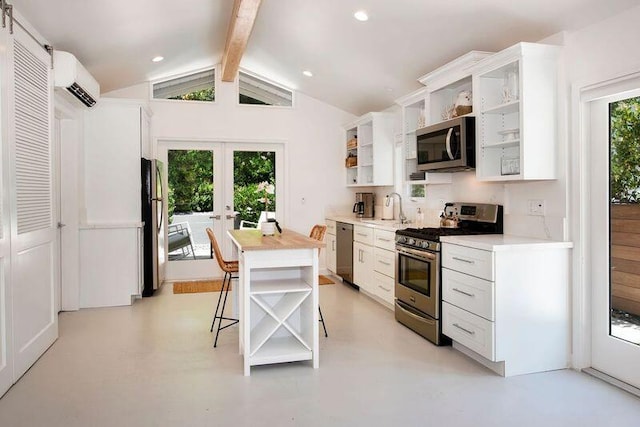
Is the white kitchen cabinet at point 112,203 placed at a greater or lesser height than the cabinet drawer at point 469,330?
greater

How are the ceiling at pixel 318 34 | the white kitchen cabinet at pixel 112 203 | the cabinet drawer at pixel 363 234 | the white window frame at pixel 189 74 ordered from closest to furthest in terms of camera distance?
the ceiling at pixel 318 34
the white kitchen cabinet at pixel 112 203
the cabinet drawer at pixel 363 234
the white window frame at pixel 189 74

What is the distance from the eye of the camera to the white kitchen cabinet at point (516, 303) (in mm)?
3107

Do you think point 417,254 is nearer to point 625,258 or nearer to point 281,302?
point 281,302

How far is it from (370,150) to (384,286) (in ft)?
7.03

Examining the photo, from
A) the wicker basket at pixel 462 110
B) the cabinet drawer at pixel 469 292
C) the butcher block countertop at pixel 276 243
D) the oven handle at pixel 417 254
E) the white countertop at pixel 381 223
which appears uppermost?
the wicker basket at pixel 462 110

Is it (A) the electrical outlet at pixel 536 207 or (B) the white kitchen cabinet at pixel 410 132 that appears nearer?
(A) the electrical outlet at pixel 536 207

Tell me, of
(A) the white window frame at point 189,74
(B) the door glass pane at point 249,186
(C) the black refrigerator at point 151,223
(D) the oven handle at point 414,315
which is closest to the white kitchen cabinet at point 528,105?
(D) the oven handle at point 414,315

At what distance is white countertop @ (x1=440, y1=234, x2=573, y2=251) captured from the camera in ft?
10.3

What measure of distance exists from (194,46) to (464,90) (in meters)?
3.17

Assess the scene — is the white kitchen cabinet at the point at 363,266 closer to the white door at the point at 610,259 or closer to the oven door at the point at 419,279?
the oven door at the point at 419,279

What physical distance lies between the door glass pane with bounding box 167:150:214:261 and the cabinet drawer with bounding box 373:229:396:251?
8.88 ft

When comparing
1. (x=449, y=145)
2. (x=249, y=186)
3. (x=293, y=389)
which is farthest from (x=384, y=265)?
(x=249, y=186)

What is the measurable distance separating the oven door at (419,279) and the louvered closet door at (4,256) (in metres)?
2.96

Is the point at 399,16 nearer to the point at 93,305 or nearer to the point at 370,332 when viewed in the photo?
the point at 370,332
